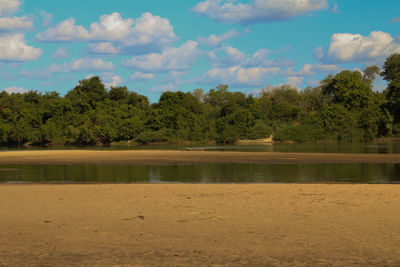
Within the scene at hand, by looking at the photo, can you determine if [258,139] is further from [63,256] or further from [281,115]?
[63,256]

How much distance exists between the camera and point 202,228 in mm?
8984

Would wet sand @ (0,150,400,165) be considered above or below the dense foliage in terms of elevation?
A: below

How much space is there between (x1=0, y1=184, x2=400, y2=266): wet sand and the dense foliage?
61517 mm

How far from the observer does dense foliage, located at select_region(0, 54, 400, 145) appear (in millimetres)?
73562

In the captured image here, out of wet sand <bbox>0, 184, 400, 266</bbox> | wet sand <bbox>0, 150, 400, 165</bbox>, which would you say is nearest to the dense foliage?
wet sand <bbox>0, 150, 400, 165</bbox>

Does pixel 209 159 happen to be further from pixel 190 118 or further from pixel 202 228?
pixel 190 118

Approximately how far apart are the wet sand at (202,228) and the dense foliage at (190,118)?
202 ft

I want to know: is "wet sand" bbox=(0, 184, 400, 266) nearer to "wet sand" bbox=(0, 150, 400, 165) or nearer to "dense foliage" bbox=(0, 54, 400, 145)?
"wet sand" bbox=(0, 150, 400, 165)

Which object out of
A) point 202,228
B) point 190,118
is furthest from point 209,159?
point 190,118

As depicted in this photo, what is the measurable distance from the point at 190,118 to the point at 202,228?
70.0 m

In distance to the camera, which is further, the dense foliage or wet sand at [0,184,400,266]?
the dense foliage

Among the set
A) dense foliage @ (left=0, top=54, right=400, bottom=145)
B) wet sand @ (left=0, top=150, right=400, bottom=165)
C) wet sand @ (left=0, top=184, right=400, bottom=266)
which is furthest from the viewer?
dense foliage @ (left=0, top=54, right=400, bottom=145)

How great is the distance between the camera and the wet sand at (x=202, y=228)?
6811 mm

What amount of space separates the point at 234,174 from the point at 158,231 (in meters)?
14.2
